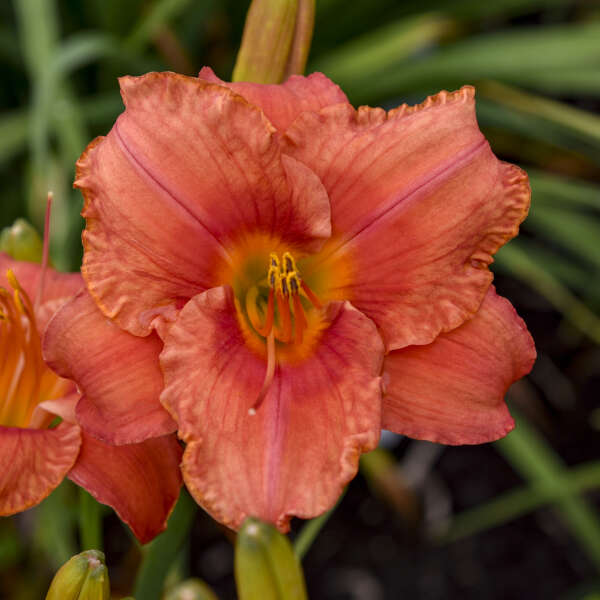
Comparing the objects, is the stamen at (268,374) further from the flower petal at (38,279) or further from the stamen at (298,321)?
the flower petal at (38,279)

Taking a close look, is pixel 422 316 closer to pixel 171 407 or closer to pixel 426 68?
pixel 171 407

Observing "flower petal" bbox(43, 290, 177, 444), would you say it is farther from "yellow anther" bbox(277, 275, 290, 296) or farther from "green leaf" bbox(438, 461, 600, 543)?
"green leaf" bbox(438, 461, 600, 543)

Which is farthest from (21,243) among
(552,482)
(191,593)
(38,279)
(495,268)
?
(495,268)

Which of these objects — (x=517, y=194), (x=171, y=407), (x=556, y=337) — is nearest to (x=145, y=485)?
(x=171, y=407)

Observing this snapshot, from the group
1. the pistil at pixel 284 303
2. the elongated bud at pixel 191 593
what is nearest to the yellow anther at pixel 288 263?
the pistil at pixel 284 303

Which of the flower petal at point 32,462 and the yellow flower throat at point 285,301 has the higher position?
the yellow flower throat at point 285,301

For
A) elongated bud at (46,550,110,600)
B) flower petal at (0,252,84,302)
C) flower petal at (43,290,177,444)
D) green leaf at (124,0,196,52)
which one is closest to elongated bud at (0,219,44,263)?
flower petal at (0,252,84,302)
